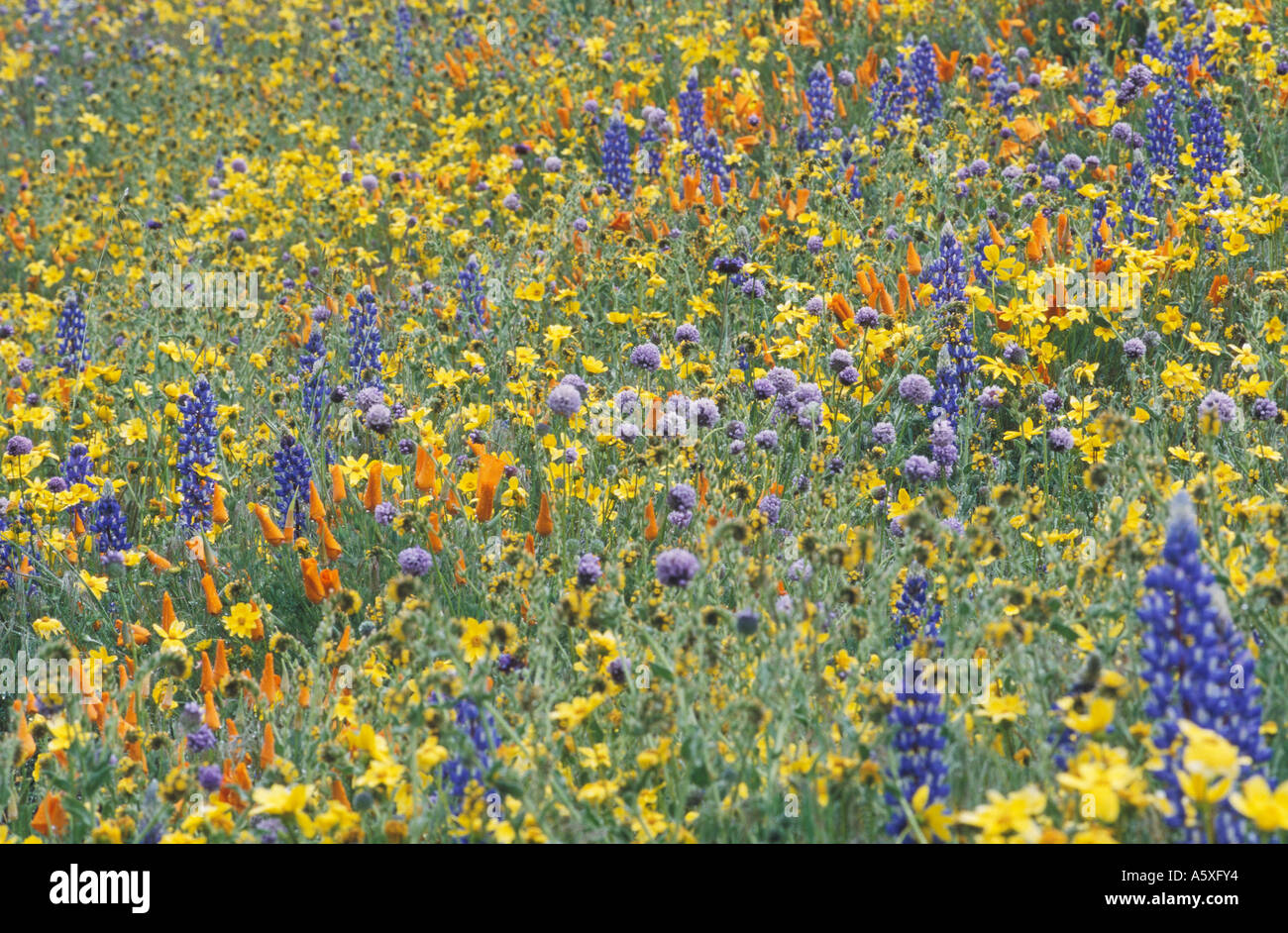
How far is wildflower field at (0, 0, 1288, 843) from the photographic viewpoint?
224 centimetres

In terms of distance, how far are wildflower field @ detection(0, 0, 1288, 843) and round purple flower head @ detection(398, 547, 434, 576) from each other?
76 millimetres

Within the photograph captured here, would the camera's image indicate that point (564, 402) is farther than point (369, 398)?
No

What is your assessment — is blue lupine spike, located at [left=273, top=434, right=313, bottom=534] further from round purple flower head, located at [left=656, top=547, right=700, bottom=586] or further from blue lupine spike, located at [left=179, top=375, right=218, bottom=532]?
round purple flower head, located at [left=656, top=547, right=700, bottom=586]

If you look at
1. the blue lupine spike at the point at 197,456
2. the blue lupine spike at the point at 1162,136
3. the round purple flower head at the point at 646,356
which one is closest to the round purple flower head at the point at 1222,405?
the round purple flower head at the point at 646,356

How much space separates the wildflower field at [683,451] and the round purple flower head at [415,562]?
0.08 m

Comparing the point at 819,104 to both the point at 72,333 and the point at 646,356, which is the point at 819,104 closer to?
the point at 646,356

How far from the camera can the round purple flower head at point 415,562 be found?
10.2 ft

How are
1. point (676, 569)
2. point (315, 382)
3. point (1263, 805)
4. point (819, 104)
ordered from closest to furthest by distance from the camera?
point (1263, 805) → point (676, 569) → point (315, 382) → point (819, 104)

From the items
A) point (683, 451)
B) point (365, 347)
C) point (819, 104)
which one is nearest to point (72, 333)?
point (365, 347)

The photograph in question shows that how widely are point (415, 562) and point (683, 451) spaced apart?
925 mm

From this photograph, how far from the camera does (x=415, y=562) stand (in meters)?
3.13

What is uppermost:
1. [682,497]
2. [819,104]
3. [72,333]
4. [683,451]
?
[819,104]

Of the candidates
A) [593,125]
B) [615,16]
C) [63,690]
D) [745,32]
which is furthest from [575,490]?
[615,16]
